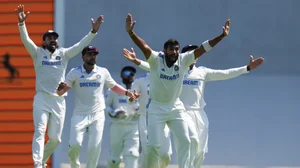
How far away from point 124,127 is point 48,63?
249cm

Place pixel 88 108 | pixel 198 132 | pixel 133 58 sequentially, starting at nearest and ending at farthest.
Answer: pixel 133 58 → pixel 88 108 → pixel 198 132

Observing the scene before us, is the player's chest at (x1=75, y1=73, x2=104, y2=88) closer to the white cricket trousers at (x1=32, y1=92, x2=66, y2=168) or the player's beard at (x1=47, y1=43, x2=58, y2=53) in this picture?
the white cricket trousers at (x1=32, y1=92, x2=66, y2=168)

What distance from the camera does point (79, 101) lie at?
1534 centimetres

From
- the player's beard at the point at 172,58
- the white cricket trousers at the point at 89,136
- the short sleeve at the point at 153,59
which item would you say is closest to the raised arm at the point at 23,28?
the white cricket trousers at the point at 89,136

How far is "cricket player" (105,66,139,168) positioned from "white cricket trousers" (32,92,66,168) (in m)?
2.00

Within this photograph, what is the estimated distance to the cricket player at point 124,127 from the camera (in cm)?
1703

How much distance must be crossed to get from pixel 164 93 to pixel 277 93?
5077 millimetres

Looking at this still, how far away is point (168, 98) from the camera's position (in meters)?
13.8

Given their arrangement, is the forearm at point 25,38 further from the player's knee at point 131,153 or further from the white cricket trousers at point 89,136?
the player's knee at point 131,153

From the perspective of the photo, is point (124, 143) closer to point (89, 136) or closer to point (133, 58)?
point (89, 136)

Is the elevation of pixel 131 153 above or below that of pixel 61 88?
below

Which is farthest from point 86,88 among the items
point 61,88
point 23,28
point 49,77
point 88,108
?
point 23,28

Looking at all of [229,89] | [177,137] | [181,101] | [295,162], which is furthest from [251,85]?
[177,137]

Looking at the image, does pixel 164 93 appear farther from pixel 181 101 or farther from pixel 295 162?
pixel 295 162
